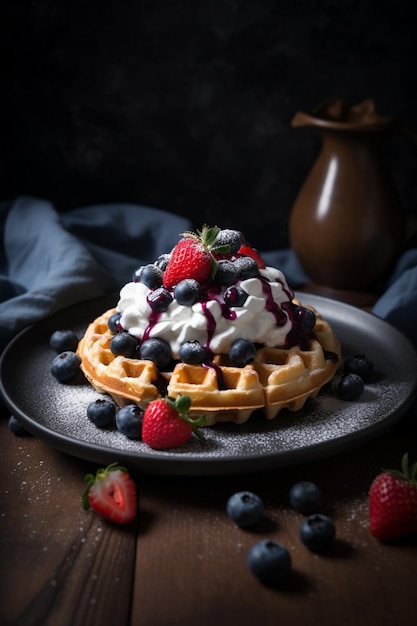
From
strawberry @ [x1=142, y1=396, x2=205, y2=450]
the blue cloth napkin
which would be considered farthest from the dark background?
strawberry @ [x1=142, y1=396, x2=205, y2=450]

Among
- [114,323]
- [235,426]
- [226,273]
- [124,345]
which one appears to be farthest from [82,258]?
[235,426]

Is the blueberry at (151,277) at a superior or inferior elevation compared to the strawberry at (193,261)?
inferior

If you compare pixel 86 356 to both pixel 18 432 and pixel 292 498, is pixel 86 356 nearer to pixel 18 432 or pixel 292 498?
pixel 18 432

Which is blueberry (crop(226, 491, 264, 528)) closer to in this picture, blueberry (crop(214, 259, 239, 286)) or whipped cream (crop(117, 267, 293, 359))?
whipped cream (crop(117, 267, 293, 359))

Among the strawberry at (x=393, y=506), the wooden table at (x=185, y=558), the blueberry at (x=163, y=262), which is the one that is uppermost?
the blueberry at (x=163, y=262)

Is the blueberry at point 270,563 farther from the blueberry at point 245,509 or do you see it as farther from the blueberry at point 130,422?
the blueberry at point 130,422

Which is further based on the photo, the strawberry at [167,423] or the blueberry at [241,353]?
the blueberry at [241,353]

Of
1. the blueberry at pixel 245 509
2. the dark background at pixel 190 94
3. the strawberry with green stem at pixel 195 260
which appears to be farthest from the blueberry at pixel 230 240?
the dark background at pixel 190 94
